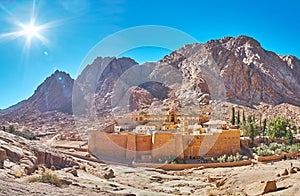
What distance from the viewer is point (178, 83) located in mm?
84312

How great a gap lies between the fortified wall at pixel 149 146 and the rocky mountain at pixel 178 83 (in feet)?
130

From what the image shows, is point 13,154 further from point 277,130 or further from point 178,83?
point 178,83

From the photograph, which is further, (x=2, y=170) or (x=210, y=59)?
(x=210, y=59)

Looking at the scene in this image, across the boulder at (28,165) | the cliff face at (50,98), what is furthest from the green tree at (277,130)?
the cliff face at (50,98)

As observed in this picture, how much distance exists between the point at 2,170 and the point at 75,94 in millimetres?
82927

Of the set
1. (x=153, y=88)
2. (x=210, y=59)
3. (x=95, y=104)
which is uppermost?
(x=210, y=59)

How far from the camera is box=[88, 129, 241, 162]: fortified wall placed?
2167cm

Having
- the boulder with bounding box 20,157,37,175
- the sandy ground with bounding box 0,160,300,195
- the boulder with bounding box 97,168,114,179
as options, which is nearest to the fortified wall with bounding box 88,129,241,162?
the sandy ground with bounding box 0,160,300,195

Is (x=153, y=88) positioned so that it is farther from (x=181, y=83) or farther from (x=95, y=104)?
(x=95, y=104)

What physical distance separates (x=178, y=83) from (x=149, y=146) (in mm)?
63292

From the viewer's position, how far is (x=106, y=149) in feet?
73.0

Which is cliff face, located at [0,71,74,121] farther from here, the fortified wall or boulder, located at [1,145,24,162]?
boulder, located at [1,145,24,162]

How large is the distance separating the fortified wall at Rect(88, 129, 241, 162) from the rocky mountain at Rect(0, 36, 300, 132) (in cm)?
3960

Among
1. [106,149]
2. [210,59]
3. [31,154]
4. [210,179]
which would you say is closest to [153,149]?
[106,149]
